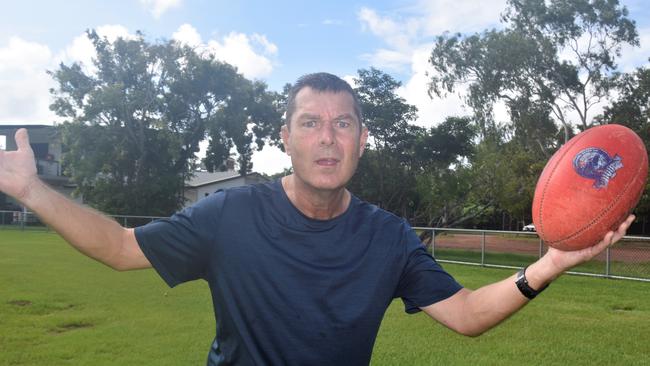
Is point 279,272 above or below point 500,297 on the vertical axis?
A: above

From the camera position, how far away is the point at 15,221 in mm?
34500

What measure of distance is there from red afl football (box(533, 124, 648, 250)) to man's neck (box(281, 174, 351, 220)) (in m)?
0.95

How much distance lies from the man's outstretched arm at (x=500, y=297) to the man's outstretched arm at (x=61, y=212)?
4.68ft

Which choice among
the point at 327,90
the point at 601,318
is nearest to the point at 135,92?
the point at 601,318

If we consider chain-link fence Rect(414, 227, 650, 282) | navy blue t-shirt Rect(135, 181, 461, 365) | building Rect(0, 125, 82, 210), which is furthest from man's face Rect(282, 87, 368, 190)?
building Rect(0, 125, 82, 210)

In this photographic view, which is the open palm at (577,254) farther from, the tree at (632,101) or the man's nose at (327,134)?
the tree at (632,101)

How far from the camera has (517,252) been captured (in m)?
18.1

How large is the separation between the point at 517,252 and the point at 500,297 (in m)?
16.7

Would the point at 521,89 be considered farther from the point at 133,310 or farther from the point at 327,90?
the point at 327,90

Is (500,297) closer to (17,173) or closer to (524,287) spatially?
(524,287)

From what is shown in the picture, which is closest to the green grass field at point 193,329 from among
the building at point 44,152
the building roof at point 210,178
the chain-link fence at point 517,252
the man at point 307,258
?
the chain-link fence at point 517,252

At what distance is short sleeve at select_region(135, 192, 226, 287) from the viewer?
2.38m

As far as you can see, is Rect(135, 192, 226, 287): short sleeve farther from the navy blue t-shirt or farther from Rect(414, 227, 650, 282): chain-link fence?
Rect(414, 227, 650, 282): chain-link fence

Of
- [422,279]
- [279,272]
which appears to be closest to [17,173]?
[279,272]
